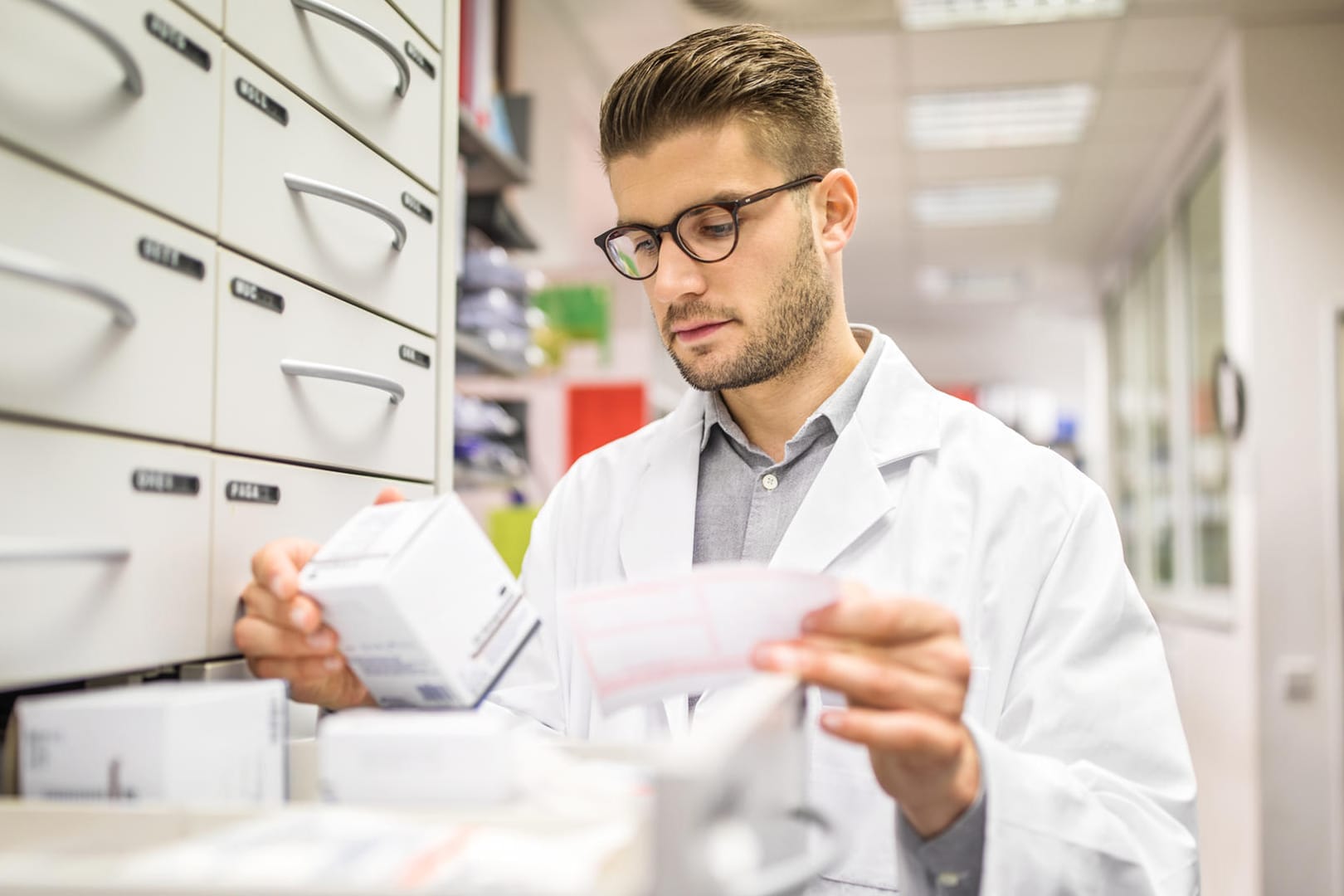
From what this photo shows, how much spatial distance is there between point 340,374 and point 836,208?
0.81 metres

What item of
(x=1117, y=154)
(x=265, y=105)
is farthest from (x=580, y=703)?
(x=1117, y=154)

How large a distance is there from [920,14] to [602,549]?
2.97 metres

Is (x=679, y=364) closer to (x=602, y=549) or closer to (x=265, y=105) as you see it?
(x=602, y=549)

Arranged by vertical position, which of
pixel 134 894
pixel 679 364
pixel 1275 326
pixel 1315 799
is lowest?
pixel 1315 799

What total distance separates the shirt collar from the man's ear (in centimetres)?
13

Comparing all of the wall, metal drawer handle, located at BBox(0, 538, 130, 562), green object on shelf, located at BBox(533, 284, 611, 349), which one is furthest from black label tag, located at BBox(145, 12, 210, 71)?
the wall

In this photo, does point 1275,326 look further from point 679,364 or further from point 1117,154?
point 679,364

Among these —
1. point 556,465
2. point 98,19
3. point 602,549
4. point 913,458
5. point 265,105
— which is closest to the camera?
point 98,19

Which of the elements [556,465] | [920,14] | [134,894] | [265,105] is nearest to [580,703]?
[265,105]

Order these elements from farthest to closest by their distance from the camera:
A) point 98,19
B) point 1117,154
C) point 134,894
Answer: point 1117,154
point 98,19
point 134,894

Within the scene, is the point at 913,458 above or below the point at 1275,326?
below

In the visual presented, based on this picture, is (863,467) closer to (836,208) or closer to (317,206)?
(836,208)

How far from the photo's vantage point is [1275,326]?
3.68m

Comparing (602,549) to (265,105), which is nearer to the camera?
(265,105)
